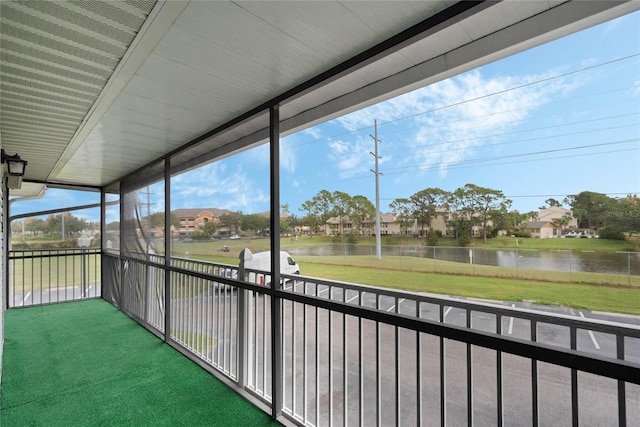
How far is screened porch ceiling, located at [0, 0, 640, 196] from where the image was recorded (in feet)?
4.24

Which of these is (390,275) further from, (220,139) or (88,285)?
(88,285)

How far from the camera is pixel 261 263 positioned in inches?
183

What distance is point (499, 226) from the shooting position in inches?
96.0

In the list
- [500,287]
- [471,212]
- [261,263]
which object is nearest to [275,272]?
[471,212]

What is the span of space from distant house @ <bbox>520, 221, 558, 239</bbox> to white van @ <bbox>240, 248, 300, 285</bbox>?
2.03 metres

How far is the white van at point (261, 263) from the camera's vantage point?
9.11 ft

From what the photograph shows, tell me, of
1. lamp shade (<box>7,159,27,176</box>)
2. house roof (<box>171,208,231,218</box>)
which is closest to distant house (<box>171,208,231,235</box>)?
house roof (<box>171,208,231,218</box>)

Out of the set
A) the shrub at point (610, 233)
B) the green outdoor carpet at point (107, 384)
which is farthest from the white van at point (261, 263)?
the shrub at point (610, 233)

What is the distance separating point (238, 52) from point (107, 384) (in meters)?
2.95

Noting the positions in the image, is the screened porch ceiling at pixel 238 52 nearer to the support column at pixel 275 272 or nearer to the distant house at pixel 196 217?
the support column at pixel 275 272

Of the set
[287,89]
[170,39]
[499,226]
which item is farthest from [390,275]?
[170,39]

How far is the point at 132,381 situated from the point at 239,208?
281 centimetres

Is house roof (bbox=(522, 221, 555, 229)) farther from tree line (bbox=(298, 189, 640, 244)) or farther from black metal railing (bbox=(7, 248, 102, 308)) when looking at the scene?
black metal railing (bbox=(7, 248, 102, 308))

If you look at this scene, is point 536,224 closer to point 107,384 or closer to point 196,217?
point 107,384
